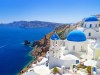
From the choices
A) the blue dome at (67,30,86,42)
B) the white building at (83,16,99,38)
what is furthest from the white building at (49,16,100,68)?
the white building at (83,16,99,38)

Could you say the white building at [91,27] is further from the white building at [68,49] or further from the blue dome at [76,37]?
the blue dome at [76,37]

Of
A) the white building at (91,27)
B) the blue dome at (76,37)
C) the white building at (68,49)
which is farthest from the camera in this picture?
the white building at (91,27)

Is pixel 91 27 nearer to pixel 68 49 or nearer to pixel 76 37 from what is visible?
pixel 76 37

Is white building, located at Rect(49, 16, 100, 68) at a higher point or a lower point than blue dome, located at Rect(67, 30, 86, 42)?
lower

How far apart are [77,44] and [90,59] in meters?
3.07

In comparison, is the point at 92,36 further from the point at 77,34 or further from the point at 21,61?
the point at 21,61

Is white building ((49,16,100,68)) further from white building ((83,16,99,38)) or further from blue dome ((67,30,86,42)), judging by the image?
white building ((83,16,99,38))

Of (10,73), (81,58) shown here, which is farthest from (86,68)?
(10,73)

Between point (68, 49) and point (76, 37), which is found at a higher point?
point (76, 37)

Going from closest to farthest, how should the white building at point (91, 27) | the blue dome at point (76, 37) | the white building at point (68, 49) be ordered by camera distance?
the white building at point (68, 49) < the blue dome at point (76, 37) < the white building at point (91, 27)

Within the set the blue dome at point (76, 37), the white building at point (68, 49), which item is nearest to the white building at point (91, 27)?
the white building at point (68, 49)

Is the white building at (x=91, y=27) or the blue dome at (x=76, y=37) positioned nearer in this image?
the blue dome at (x=76, y=37)

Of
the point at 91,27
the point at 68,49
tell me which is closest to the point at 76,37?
the point at 68,49

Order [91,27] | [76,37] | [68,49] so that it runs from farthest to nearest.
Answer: [91,27] → [68,49] → [76,37]
